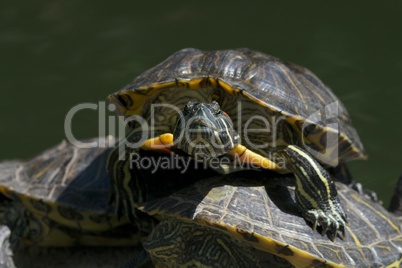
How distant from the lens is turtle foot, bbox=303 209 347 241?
12.7 feet

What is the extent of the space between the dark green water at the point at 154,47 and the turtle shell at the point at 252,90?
9.21 feet

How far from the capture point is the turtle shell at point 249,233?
3697 millimetres

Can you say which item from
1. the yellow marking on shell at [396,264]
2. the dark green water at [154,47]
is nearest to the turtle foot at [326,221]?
the yellow marking on shell at [396,264]

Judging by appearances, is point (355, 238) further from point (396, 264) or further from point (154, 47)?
point (154, 47)

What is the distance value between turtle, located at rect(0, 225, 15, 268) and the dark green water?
2678mm

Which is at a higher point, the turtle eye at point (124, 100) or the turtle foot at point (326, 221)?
the turtle eye at point (124, 100)

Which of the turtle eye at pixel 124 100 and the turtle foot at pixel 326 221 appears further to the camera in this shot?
the turtle eye at pixel 124 100

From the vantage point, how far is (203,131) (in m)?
3.61

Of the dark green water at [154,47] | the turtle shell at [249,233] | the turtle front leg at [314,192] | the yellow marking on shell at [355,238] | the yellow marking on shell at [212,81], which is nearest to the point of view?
the turtle shell at [249,233]

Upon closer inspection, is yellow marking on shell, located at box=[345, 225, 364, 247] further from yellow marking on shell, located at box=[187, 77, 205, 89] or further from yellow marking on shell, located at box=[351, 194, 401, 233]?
yellow marking on shell, located at box=[187, 77, 205, 89]

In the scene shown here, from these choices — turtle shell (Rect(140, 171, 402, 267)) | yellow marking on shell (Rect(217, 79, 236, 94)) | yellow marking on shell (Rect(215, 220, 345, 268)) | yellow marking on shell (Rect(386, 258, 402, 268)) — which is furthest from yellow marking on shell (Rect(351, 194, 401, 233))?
yellow marking on shell (Rect(217, 79, 236, 94))

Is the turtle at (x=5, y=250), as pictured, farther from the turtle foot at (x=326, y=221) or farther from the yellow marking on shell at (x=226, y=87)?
the turtle foot at (x=326, y=221)

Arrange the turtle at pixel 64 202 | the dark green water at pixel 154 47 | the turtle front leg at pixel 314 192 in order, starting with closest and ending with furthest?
the turtle front leg at pixel 314 192
the turtle at pixel 64 202
the dark green water at pixel 154 47

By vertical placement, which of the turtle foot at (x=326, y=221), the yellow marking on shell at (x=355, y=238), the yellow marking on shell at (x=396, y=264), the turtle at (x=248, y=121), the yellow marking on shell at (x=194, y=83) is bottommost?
the yellow marking on shell at (x=396, y=264)
